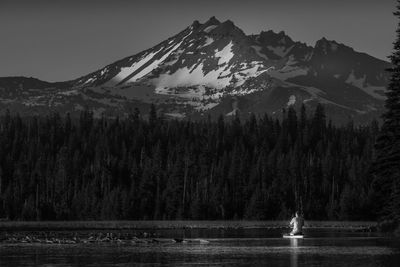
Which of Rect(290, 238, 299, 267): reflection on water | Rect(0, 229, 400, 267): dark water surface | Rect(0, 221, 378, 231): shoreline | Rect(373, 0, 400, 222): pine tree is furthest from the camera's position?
Rect(0, 221, 378, 231): shoreline

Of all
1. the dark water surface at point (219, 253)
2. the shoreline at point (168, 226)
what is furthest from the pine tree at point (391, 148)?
the shoreline at point (168, 226)

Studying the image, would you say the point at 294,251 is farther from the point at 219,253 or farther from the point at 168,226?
the point at 168,226

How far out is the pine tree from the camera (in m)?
104

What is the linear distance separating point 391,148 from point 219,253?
30.0m

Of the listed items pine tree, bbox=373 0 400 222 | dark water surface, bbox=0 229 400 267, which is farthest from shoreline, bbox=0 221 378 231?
dark water surface, bbox=0 229 400 267

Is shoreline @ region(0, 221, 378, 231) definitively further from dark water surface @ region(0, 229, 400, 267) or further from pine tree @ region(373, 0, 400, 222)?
dark water surface @ region(0, 229, 400, 267)

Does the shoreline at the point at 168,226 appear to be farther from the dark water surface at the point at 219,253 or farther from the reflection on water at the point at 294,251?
the dark water surface at the point at 219,253

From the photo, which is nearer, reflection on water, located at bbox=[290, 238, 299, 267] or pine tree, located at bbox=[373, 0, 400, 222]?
reflection on water, located at bbox=[290, 238, 299, 267]

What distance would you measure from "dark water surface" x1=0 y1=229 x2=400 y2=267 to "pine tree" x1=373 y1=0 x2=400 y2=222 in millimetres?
6887

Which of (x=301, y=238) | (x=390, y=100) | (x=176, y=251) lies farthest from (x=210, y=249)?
(x=390, y=100)

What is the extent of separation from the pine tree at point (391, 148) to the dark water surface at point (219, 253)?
689 centimetres

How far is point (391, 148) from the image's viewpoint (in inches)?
4104

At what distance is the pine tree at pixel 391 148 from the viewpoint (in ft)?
340

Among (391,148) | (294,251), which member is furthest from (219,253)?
(391,148)
